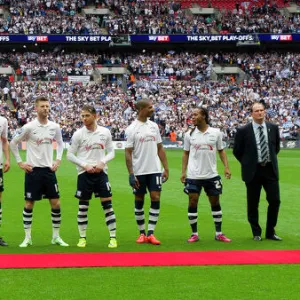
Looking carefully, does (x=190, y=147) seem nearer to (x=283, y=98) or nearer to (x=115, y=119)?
(x=115, y=119)

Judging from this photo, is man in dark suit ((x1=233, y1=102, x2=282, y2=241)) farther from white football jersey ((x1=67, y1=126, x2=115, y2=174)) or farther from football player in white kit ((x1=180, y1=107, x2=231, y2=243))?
white football jersey ((x1=67, y1=126, x2=115, y2=174))

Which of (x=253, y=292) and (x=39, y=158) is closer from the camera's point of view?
(x=253, y=292)

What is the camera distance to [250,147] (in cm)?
1066

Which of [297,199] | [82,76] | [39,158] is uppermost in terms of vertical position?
[82,76]

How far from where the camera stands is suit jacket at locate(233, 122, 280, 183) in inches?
419

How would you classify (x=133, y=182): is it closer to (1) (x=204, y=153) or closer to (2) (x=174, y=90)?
(1) (x=204, y=153)

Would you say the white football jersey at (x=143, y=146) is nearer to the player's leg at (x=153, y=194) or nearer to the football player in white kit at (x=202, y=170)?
the player's leg at (x=153, y=194)

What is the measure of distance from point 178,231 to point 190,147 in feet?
5.80

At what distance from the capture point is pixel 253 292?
7043 mm

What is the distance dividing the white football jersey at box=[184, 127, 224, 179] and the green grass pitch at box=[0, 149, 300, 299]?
106 centimetres

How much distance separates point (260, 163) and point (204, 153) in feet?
2.94

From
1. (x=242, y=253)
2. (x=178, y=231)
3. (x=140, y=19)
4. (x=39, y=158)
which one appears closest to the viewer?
Result: (x=242, y=253)

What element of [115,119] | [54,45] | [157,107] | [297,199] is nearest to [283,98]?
[157,107]

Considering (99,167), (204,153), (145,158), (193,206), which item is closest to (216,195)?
(193,206)
